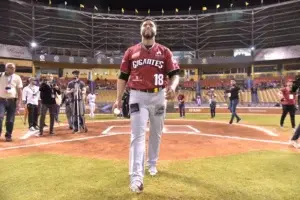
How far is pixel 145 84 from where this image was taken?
4219mm

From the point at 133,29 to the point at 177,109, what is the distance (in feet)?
68.3

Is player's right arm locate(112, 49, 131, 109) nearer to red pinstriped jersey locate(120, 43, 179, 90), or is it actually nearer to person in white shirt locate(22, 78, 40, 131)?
red pinstriped jersey locate(120, 43, 179, 90)

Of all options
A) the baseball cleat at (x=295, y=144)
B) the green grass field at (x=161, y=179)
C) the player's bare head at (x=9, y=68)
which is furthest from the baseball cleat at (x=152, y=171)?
the player's bare head at (x=9, y=68)

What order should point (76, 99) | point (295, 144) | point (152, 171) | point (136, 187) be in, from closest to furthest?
point (136, 187) < point (152, 171) < point (295, 144) < point (76, 99)

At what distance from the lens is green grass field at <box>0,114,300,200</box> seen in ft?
12.6

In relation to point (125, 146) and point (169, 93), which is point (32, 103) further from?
point (169, 93)

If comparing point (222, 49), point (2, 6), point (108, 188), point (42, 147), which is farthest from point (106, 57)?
point (108, 188)

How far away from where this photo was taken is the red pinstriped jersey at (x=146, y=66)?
4.25 m

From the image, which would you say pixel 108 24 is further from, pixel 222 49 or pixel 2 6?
pixel 222 49

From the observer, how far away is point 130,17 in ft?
143

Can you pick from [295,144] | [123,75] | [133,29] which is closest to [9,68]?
[123,75]

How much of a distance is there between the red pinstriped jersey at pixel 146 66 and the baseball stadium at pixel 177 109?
1497 millimetres

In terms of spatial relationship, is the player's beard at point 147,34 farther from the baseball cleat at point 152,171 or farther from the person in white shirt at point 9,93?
the person in white shirt at point 9,93

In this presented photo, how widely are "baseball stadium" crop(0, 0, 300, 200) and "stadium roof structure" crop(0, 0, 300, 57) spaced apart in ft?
0.47
